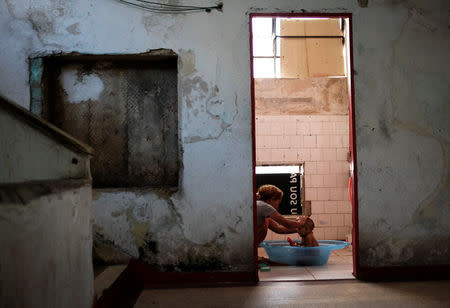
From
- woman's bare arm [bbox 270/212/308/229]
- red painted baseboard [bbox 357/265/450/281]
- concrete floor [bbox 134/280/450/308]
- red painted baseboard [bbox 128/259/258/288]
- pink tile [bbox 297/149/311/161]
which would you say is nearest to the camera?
concrete floor [bbox 134/280/450/308]

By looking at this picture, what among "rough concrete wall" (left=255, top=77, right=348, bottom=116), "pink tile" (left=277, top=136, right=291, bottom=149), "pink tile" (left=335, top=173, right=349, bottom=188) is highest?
"rough concrete wall" (left=255, top=77, right=348, bottom=116)

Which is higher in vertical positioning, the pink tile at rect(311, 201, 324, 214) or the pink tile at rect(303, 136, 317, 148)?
the pink tile at rect(303, 136, 317, 148)

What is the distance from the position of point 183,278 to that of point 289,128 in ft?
11.8

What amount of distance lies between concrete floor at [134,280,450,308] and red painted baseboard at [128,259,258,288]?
9cm

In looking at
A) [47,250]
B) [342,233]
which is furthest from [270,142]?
[47,250]

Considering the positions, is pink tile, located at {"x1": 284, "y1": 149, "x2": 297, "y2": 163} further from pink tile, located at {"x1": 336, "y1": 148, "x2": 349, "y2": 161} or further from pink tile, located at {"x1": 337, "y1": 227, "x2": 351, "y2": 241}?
pink tile, located at {"x1": 337, "y1": 227, "x2": 351, "y2": 241}

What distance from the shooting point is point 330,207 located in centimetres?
623

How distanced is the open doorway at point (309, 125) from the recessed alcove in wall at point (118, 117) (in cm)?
281

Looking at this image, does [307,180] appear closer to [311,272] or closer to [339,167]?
[339,167]

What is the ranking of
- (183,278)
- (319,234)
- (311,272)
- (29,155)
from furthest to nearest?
(319,234) < (311,272) < (183,278) < (29,155)

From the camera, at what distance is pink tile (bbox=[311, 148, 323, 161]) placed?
6273 mm

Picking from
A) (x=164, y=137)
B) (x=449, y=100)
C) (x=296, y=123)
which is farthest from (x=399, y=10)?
(x=296, y=123)

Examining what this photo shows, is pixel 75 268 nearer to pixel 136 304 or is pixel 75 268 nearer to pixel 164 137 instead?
pixel 136 304

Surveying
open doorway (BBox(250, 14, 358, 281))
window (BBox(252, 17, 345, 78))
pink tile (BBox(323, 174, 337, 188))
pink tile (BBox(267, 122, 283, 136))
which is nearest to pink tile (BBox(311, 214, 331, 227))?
open doorway (BBox(250, 14, 358, 281))
